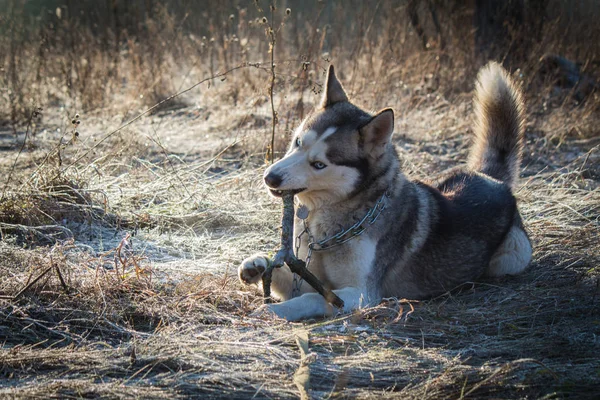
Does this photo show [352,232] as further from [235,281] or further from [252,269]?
[235,281]

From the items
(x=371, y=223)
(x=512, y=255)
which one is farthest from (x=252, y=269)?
(x=512, y=255)

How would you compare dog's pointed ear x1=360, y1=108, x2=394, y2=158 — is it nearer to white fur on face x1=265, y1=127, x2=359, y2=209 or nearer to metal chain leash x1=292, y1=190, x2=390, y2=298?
white fur on face x1=265, y1=127, x2=359, y2=209

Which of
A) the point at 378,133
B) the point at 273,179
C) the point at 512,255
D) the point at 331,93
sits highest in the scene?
the point at 331,93

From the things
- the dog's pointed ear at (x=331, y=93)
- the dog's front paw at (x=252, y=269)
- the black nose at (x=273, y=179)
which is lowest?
the dog's front paw at (x=252, y=269)

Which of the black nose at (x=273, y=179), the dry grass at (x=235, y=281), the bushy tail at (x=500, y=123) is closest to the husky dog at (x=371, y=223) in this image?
the black nose at (x=273, y=179)

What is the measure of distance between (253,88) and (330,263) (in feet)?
17.5

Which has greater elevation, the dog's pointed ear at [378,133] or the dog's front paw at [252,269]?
the dog's pointed ear at [378,133]

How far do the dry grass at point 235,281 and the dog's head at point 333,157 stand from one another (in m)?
0.73

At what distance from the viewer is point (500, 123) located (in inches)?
200

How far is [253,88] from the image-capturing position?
883 cm

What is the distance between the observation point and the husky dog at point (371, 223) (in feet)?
12.2

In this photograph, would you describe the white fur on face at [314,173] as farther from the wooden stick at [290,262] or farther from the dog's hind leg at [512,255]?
the dog's hind leg at [512,255]

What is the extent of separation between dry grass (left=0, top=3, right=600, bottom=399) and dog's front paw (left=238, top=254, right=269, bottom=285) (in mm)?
185

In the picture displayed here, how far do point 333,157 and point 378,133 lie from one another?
1.05 ft
